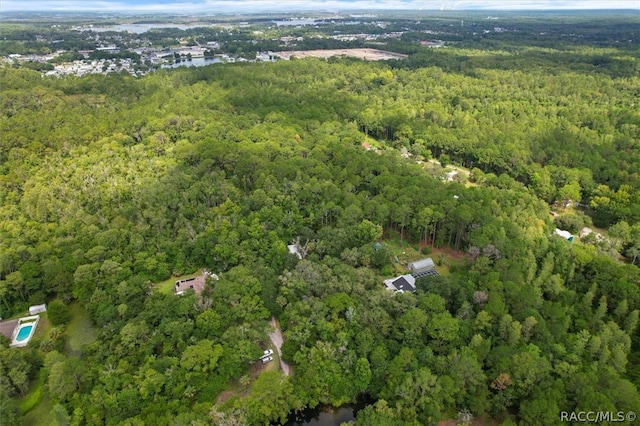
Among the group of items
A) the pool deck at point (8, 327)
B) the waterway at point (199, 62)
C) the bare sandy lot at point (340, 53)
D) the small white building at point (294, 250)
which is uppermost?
the bare sandy lot at point (340, 53)

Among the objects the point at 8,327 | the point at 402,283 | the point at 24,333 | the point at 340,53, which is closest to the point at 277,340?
the point at 402,283

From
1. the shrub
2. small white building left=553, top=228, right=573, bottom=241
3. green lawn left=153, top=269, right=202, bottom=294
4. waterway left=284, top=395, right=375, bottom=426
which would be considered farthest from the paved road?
small white building left=553, top=228, right=573, bottom=241

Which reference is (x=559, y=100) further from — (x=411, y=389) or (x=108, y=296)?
(x=108, y=296)

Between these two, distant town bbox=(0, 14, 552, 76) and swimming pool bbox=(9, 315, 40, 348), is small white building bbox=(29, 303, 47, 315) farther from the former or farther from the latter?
distant town bbox=(0, 14, 552, 76)

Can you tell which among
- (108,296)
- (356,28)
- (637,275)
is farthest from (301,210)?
(356,28)

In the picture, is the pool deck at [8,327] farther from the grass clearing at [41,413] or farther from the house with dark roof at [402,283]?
the house with dark roof at [402,283]

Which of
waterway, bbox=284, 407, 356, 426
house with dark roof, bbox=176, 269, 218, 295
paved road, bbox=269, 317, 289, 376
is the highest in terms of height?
house with dark roof, bbox=176, 269, 218, 295

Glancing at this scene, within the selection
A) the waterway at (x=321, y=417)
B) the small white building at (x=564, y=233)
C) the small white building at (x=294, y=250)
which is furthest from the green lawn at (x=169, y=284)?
the small white building at (x=564, y=233)
